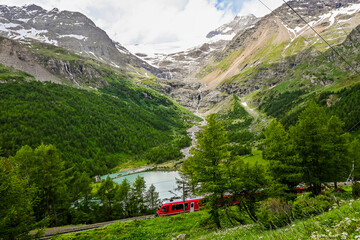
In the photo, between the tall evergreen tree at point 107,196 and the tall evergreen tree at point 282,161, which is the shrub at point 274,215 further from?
the tall evergreen tree at point 107,196

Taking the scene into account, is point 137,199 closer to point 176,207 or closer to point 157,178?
point 176,207

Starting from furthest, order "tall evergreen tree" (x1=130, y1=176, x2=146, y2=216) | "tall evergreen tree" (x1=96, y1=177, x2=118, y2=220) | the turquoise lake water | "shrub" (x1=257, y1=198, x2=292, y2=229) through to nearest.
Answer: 1. the turquoise lake water
2. "tall evergreen tree" (x1=130, y1=176, x2=146, y2=216)
3. "tall evergreen tree" (x1=96, y1=177, x2=118, y2=220)
4. "shrub" (x1=257, y1=198, x2=292, y2=229)

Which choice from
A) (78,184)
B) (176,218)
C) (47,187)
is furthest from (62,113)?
(176,218)

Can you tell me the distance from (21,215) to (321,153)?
32458 millimetres

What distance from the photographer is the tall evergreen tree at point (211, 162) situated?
1869 cm

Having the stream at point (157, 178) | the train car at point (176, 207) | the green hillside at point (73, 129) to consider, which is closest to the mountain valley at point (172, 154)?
the green hillside at point (73, 129)

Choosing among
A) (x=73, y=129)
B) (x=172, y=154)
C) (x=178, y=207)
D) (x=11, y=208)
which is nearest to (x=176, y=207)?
(x=178, y=207)

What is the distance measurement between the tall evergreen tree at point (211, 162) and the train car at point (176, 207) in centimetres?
1613

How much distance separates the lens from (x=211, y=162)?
771 inches

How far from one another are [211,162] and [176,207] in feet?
64.8

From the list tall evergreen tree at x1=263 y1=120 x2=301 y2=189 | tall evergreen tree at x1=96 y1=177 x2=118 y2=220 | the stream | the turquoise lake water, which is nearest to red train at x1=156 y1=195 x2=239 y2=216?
tall evergreen tree at x1=96 y1=177 x2=118 y2=220

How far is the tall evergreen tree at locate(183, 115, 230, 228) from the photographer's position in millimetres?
18688

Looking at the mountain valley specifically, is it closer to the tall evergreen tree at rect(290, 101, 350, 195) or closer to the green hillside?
the tall evergreen tree at rect(290, 101, 350, 195)

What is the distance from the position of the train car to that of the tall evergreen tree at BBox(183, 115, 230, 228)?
52.9 feet
